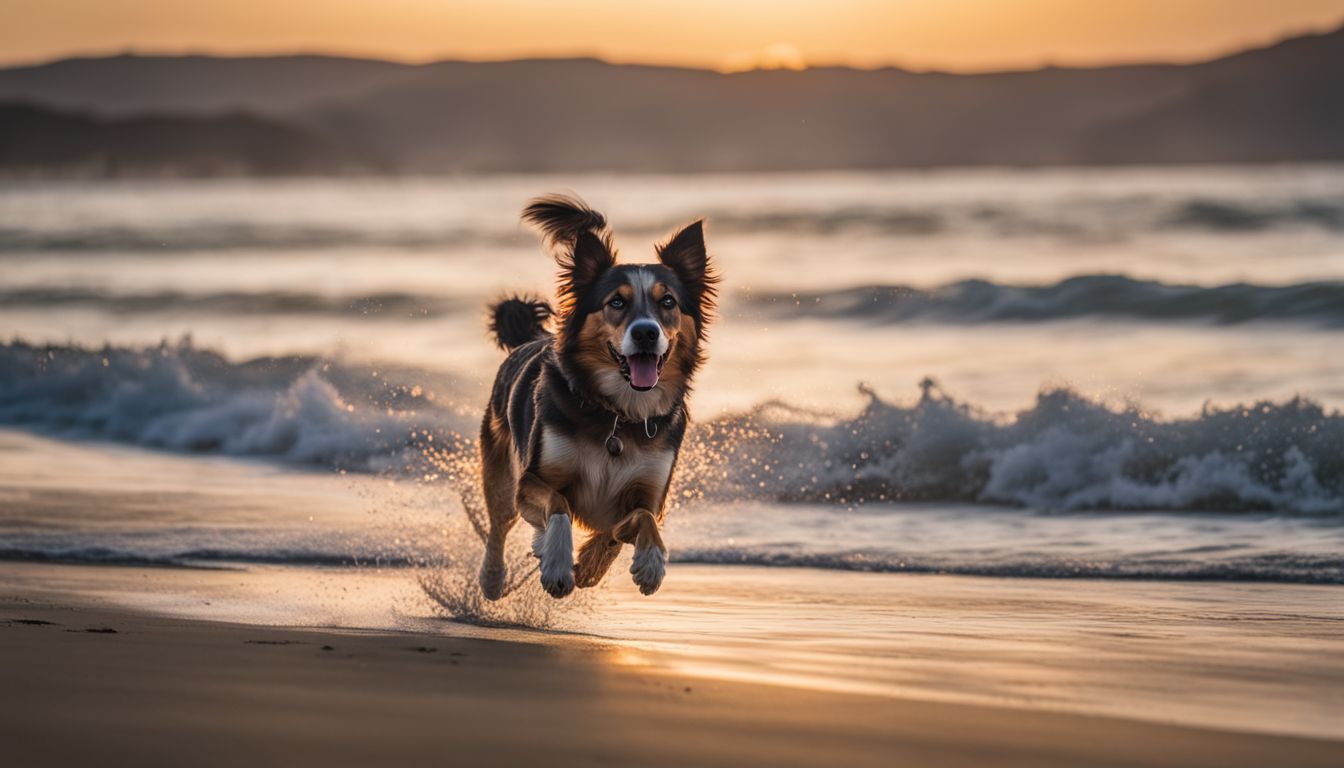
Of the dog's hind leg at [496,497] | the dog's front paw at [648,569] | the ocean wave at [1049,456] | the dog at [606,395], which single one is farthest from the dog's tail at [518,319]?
the ocean wave at [1049,456]

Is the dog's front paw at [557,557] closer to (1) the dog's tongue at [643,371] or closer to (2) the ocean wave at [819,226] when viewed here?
(1) the dog's tongue at [643,371]

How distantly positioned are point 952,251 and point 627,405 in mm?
24943

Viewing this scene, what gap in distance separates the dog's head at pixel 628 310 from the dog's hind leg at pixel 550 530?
48 cm

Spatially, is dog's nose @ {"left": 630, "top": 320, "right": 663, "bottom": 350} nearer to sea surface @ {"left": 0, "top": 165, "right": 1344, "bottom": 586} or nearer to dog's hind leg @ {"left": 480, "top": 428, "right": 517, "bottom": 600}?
Result: sea surface @ {"left": 0, "top": 165, "right": 1344, "bottom": 586}

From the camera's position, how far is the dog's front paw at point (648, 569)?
695 centimetres

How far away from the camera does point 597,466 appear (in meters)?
7.34

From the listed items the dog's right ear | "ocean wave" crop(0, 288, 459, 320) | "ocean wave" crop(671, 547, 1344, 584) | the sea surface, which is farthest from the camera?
"ocean wave" crop(0, 288, 459, 320)

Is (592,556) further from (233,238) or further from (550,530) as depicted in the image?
(233,238)

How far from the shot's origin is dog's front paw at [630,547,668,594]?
695cm

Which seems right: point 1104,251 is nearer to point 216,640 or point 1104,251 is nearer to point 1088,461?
point 1088,461

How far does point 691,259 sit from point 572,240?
1.76ft

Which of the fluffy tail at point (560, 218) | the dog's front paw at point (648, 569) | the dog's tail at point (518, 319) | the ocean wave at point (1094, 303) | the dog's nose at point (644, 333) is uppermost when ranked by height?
the ocean wave at point (1094, 303)

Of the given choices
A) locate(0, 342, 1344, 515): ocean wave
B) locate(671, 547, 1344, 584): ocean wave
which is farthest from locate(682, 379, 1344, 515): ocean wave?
locate(671, 547, 1344, 584): ocean wave

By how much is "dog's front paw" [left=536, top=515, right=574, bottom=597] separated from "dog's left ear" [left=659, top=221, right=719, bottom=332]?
113cm
